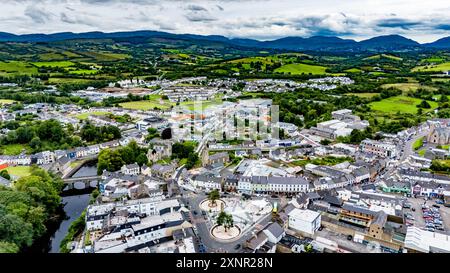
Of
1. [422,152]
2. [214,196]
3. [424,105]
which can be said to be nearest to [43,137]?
[214,196]

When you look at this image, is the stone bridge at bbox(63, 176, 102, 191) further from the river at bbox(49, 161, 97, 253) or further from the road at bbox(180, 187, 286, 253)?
the road at bbox(180, 187, 286, 253)

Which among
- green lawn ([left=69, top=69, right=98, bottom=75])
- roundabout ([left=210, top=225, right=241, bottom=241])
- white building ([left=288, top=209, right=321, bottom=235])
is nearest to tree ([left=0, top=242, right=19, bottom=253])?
roundabout ([left=210, top=225, right=241, bottom=241])

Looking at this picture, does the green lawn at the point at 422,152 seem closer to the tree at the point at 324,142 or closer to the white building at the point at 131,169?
the tree at the point at 324,142

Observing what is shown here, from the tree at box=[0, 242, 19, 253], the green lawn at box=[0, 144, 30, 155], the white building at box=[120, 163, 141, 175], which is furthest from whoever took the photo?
the green lawn at box=[0, 144, 30, 155]
